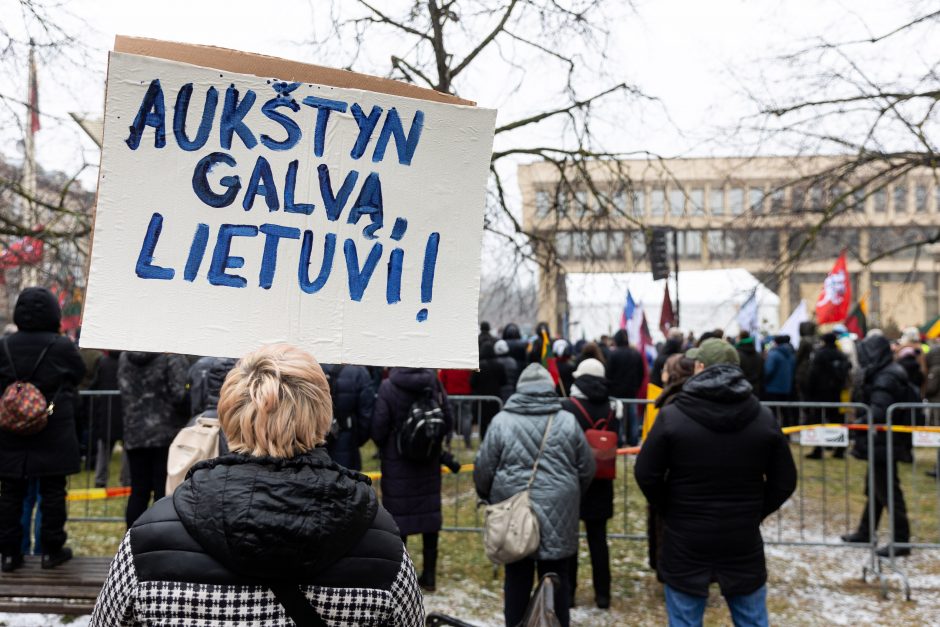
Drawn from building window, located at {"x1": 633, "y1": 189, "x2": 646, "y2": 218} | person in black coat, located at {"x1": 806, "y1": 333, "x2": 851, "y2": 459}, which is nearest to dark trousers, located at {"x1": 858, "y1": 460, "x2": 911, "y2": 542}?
building window, located at {"x1": 633, "y1": 189, "x2": 646, "y2": 218}

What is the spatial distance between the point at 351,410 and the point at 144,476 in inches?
61.5

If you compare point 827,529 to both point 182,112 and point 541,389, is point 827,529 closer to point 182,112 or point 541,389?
point 541,389

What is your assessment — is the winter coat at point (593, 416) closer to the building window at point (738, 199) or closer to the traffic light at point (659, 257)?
the traffic light at point (659, 257)

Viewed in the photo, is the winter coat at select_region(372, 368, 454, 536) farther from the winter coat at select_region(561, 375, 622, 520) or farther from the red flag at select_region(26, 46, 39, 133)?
the red flag at select_region(26, 46, 39, 133)

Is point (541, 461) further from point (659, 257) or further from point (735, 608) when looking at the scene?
point (659, 257)

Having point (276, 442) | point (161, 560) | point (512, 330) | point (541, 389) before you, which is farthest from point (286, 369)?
point (512, 330)

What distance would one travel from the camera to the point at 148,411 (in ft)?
18.9

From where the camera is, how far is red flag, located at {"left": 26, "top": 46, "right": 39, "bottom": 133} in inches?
247

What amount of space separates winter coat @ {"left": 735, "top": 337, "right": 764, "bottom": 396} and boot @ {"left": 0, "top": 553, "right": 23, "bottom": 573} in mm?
9277

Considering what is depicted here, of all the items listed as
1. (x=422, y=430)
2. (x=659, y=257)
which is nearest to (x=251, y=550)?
(x=422, y=430)

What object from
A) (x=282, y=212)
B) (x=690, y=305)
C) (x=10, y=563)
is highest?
(x=690, y=305)

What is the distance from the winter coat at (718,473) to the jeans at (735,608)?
0.06 m

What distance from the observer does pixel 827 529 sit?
8.02 metres

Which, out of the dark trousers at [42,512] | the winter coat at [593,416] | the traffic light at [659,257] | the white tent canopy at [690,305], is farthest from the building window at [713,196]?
the dark trousers at [42,512]
